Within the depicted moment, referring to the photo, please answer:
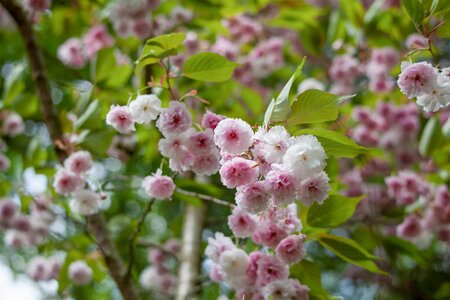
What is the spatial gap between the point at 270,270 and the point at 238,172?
0.30 meters

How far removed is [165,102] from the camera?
1383 millimetres

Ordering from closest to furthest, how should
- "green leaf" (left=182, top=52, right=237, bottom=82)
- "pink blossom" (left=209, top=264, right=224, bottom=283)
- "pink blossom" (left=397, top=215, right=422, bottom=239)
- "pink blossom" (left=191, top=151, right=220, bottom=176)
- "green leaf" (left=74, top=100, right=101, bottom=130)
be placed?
"pink blossom" (left=191, top=151, right=220, bottom=176) < "green leaf" (left=182, top=52, right=237, bottom=82) < "pink blossom" (left=209, top=264, right=224, bottom=283) < "green leaf" (left=74, top=100, right=101, bottom=130) < "pink blossom" (left=397, top=215, right=422, bottom=239)

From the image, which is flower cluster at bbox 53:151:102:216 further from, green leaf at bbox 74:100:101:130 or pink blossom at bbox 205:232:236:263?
pink blossom at bbox 205:232:236:263

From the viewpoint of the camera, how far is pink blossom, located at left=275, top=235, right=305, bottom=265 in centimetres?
117

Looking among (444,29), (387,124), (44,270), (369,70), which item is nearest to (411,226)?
(387,124)

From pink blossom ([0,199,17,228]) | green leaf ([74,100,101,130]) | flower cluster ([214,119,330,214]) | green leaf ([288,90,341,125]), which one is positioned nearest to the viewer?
flower cluster ([214,119,330,214])

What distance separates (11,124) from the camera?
7.63 feet

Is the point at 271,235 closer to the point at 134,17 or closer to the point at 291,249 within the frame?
the point at 291,249

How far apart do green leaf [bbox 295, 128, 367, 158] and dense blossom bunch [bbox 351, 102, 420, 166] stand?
5.26ft

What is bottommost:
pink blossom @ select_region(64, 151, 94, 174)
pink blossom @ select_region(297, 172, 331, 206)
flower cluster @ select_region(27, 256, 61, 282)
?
pink blossom @ select_region(297, 172, 331, 206)

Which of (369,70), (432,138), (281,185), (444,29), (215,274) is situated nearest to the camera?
(281,185)

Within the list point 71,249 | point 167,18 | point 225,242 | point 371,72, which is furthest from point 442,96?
point 167,18

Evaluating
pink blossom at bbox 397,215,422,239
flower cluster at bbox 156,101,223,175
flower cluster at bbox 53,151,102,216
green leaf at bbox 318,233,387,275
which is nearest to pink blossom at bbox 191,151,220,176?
flower cluster at bbox 156,101,223,175

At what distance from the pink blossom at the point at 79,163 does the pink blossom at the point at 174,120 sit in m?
0.45
